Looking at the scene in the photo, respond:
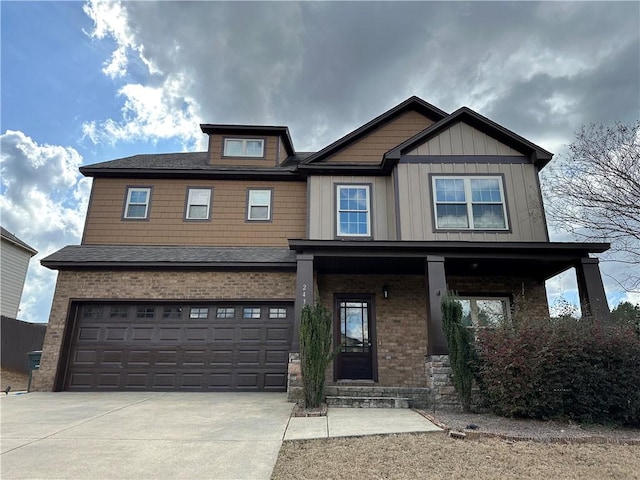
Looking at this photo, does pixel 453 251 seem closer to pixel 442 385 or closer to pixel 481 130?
pixel 442 385

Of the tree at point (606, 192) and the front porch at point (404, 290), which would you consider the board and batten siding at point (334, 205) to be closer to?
the front porch at point (404, 290)

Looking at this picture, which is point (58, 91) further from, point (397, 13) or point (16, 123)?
point (397, 13)

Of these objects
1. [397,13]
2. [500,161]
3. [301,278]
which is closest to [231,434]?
[301,278]

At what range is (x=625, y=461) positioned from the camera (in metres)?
3.85

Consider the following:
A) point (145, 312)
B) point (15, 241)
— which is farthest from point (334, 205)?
point (15, 241)

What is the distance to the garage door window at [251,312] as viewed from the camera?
9844 mm

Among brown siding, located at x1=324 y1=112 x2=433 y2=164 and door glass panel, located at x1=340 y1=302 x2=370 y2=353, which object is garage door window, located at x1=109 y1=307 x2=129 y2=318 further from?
brown siding, located at x1=324 y1=112 x2=433 y2=164

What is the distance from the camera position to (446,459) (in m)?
3.77

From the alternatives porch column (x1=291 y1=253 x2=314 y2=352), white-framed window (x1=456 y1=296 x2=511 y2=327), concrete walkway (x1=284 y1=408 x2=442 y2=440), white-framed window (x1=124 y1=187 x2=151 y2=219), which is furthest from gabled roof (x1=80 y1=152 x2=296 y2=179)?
concrete walkway (x1=284 y1=408 x2=442 y2=440)

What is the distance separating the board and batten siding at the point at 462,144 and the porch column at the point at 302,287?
4274 millimetres

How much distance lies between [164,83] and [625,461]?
16.1 meters

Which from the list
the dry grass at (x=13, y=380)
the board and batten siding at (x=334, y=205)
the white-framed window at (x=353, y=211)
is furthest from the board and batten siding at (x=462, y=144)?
the dry grass at (x=13, y=380)

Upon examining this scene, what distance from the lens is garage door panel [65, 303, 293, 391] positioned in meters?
9.41

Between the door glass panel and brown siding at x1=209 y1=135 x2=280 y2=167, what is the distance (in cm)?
515
